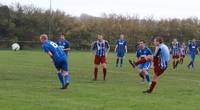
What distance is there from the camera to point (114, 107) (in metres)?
14.6

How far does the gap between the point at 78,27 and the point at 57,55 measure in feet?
188

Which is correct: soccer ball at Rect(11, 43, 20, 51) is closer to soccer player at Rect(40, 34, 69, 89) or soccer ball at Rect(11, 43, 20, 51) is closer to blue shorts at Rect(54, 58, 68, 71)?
soccer player at Rect(40, 34, 69, 89)

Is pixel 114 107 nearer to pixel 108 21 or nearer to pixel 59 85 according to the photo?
pixel 59 85

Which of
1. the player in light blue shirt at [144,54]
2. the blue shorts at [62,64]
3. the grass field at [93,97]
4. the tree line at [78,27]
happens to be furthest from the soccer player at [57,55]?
the tree line at [78,27]

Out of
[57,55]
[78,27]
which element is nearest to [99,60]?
[57,55]

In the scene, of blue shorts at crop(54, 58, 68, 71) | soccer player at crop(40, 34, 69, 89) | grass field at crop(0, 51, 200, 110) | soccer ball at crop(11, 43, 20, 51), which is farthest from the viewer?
soccer ball at crop(11, 43, 20, 51)

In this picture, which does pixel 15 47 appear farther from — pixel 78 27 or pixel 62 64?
pixel 62 64

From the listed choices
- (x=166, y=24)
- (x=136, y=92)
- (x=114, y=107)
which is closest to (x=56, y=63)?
(x=136, y=92)

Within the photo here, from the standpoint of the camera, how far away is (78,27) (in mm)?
76062

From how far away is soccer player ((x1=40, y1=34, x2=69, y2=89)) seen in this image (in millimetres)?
18641

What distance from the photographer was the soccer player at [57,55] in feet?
61.2

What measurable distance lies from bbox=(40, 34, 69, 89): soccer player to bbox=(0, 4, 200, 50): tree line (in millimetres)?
54101

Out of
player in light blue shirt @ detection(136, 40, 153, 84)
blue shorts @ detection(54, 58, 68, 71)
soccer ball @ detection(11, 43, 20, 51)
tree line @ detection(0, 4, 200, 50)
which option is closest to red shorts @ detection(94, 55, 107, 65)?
player in light blue shirt @ detection(136, 40, 153, 84)

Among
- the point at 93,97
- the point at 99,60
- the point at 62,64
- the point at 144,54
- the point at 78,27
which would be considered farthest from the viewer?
the point at 78,27
